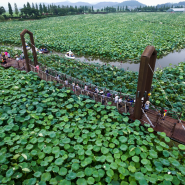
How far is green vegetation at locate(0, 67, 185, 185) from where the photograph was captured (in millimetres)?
4965

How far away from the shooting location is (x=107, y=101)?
27.8 ft

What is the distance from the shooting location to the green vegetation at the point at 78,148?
4.96 metres

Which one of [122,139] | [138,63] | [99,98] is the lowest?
[122,139]

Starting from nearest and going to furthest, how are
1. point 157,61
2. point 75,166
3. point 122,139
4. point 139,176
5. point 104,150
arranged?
point 139,176, point 75,166, point 104,150, point 122,139, point 157,61

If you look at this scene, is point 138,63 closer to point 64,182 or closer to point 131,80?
point 131,80

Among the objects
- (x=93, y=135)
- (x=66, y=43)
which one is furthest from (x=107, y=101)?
(x=66, y=43)

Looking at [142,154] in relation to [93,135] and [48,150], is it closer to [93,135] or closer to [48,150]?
[93,135]

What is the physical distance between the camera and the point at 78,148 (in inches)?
231

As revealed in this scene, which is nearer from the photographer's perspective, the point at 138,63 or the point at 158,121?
the point at 158,121

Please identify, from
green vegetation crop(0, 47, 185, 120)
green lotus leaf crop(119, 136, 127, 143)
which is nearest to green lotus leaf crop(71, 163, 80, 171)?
green lotus leaf crop(119, 136, 127, 143)

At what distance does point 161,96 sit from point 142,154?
517 cm

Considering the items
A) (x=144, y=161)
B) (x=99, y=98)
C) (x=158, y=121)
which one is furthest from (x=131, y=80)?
(x=144, y=161)

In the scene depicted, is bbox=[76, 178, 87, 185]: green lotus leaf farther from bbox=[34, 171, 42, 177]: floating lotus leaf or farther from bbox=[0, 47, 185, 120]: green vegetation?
bbox=[0, 47, 185, 120]: green vegetation

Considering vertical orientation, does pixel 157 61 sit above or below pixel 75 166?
above
